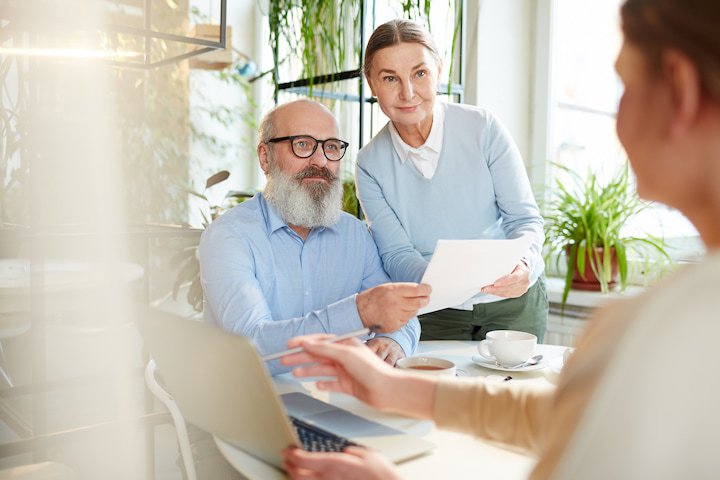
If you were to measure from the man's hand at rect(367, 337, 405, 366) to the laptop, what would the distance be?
40cm

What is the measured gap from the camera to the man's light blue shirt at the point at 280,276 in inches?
62.0

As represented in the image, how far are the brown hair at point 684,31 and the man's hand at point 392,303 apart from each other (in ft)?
3.00

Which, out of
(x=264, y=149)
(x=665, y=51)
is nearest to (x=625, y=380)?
(x=665, y=51)

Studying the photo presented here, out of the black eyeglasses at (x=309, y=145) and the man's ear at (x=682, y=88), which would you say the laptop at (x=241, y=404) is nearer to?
the man's ear at (x=682, y=88)

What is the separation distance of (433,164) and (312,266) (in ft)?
1.87

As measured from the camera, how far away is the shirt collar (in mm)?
2154

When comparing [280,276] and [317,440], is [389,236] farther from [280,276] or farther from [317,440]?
[317,440]

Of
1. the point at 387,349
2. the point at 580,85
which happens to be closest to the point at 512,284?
the point at 387,349

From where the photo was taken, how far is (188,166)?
5.13m

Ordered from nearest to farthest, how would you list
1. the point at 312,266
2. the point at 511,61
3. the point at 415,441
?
1. the point at 415,441
2. the point at 312,266
3. the point at 511,61

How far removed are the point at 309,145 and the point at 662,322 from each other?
1.48m

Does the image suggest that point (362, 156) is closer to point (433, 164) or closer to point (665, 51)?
point (433, 164)

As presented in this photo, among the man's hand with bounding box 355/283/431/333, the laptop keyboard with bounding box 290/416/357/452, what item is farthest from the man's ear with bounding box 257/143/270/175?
the laptop keyboard with bounding box 290/416/357/452

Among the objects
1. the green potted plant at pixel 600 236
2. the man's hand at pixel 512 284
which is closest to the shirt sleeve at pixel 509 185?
the man's hand at pixel 512 284
